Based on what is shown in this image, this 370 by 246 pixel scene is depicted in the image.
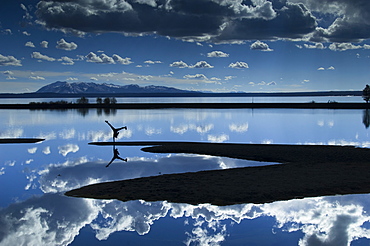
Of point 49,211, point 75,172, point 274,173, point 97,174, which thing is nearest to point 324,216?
point 274,173

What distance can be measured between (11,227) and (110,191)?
480 cm

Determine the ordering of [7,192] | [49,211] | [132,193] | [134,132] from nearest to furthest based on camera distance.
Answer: [49,211], [132,193], [7,192], [134,132]

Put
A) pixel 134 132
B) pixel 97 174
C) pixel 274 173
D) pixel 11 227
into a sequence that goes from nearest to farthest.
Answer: pixel 11 227 → pixel 274 173 → pixel 97 174 → pixel 134 132

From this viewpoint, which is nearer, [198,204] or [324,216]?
[324,216]

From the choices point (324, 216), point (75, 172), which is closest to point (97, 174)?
point (75, 172)

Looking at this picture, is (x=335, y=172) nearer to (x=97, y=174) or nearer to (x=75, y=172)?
(x=97, y=174)

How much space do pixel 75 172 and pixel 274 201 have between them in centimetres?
1289

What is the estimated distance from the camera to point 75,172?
76.0 ft

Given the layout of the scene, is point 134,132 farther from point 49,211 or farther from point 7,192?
point 49,211

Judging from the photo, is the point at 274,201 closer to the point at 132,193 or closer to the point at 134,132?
the point at 132,193

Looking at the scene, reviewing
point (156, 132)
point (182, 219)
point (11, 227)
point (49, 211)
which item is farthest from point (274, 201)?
point (156, 132)

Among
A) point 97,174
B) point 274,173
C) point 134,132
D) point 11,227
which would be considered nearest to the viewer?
point 11,227

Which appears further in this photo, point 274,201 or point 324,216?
point 274,201

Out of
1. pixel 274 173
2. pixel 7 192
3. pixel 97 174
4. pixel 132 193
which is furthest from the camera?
pixel 97 174
